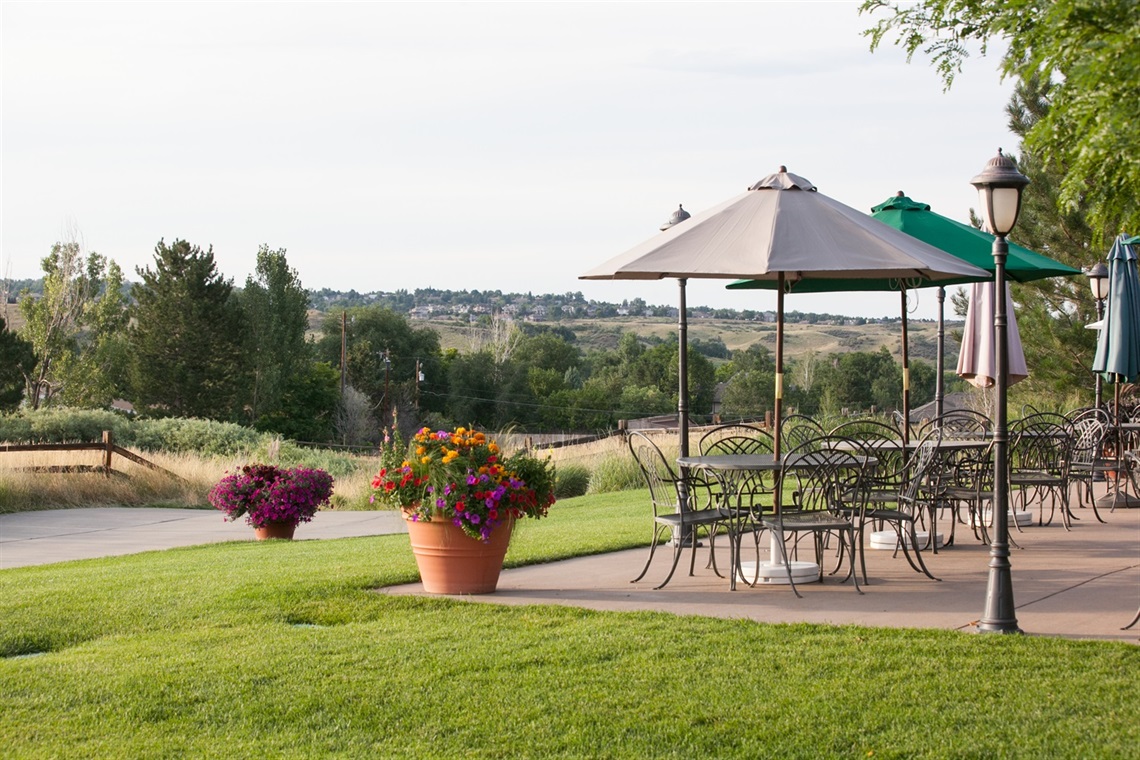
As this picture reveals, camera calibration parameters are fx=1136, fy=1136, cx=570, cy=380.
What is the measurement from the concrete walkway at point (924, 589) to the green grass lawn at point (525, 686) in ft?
1.42

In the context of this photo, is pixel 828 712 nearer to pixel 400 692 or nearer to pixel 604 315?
pixel 400 692

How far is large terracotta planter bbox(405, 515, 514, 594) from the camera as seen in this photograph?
7.28 m

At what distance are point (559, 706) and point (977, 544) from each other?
581 cm

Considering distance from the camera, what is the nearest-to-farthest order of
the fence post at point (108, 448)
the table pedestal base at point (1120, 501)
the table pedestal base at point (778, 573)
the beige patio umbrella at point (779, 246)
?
the beige patio umbrella at point (779, 246), the table pedestal base at point (778, 573), the table pedestal base at point (1120, 501), the fence post at point (108, 448)

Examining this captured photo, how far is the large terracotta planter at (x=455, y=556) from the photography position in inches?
287

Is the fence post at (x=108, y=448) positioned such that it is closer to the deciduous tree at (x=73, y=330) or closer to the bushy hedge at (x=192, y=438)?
the bushy hedge at (x=192, y=438)

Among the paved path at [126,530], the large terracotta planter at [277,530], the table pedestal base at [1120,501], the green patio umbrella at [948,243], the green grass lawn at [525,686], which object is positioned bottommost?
the paved path at [126,530]

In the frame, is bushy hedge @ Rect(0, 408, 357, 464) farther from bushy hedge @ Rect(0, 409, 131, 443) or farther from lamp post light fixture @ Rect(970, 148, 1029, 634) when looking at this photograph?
lamp post light fixture @ Rect(970, 148, 1029, 634)

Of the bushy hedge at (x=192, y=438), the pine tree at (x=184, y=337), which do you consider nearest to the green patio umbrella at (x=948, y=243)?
the bushy hedge at (x=192, y=438)

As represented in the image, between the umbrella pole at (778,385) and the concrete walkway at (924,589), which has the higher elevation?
the umbrella pole at (778,385)

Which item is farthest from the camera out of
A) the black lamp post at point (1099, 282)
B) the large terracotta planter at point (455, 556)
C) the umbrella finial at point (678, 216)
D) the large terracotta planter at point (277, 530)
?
the black lamp post at point (1099, 282)

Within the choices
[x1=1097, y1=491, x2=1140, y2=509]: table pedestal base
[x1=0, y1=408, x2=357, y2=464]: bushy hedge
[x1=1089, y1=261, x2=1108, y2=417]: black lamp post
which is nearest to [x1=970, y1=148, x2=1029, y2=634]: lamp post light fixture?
[x1=1097, y1=491, x2=1140, y2=509]: table pedestal base

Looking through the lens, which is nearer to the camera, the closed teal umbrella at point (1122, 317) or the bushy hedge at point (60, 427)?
the closed teal umbrella at point (1122, 317)

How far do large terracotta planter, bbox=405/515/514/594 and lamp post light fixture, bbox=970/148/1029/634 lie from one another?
2.99 meters
